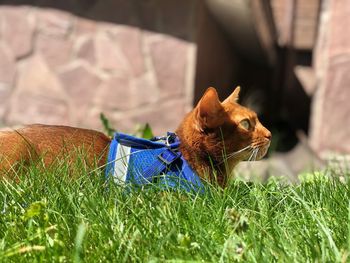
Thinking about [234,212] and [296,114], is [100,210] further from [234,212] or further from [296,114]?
[296,114]

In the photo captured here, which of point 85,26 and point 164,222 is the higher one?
point 164,222

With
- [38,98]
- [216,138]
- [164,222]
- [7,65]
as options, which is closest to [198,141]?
[216,138]

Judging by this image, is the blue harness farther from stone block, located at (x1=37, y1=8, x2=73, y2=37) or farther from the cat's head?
stone block, located at (x1=37, y1=8, x2=73, y2=37)

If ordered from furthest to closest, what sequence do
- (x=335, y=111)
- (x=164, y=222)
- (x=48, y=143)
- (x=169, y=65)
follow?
(x=169, y=65), (x=335, y=111), (x=48, y=143), (x=164, y=222)

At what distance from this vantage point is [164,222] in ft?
7.15

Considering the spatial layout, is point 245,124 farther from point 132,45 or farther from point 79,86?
point 79,86

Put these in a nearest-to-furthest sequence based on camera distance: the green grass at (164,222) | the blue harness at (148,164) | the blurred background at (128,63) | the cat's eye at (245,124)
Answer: the green grass at (164,222), the blue harness at (148,164), the cat's eye at (245,124), the blurred background at (128,63)

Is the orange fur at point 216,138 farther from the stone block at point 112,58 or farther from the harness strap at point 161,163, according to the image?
the stone block at point 112,58

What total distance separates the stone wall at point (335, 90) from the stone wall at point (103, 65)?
108 cm

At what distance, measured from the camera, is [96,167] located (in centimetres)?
264

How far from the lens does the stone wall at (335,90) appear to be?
6.05 m

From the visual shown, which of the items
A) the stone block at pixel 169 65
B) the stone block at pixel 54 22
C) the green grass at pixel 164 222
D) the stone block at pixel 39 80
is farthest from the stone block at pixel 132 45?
the green grass at pixel 164 222

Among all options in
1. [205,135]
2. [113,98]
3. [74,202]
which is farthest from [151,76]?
[74,202]

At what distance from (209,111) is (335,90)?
138 inches
